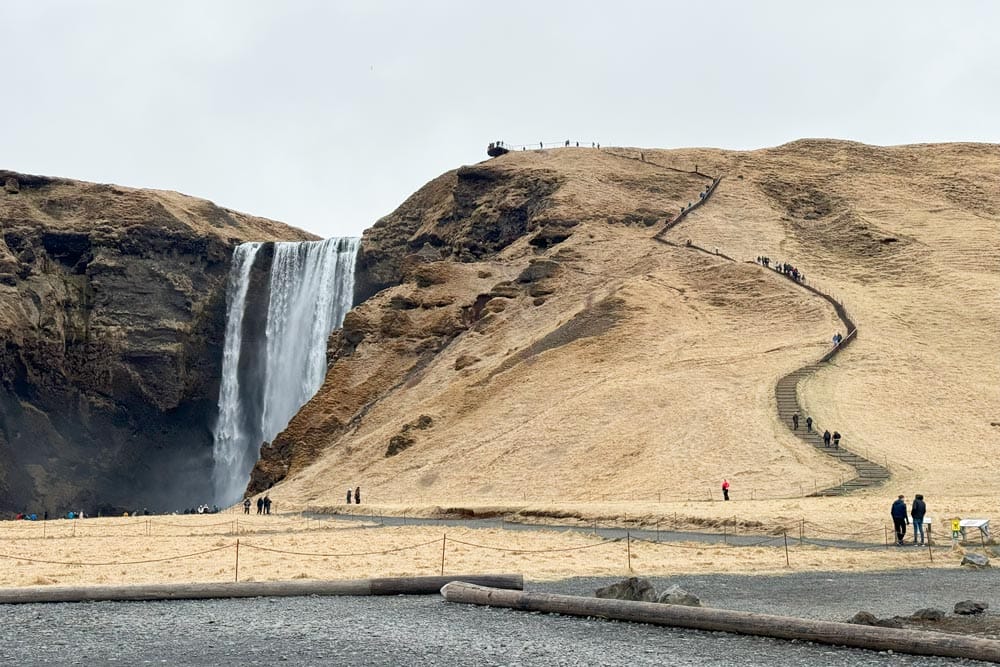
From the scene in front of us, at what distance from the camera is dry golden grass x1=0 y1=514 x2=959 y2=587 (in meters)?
21.6

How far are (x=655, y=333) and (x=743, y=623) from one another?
146 feet

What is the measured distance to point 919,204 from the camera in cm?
8519

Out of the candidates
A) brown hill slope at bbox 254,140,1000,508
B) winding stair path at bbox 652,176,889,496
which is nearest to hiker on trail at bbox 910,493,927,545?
winding stair path at bbox 652,176,889,496

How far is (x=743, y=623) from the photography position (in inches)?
537

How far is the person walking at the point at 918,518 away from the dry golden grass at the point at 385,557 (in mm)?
1286

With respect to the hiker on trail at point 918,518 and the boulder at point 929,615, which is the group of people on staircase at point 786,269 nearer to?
the hiker on trail at point 918,518

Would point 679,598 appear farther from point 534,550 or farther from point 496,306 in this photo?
point 496,306

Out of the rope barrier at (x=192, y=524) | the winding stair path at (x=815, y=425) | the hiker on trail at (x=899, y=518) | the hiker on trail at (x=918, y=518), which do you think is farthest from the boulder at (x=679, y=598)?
the rope barrier at (x=192, y=524)

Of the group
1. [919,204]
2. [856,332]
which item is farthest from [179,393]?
[919,204]

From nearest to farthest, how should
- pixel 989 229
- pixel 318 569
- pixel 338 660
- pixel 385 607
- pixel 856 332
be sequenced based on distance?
pixel 338 660 → pixel 385 607 → pixel 318 569 → pixel 856 332 → pixel 989 229

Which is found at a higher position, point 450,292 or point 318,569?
point 450,292

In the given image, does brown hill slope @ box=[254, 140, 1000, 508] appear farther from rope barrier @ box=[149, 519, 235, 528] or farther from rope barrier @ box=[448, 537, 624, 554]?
rope barrier @ box=[448, 537, 624, 554]

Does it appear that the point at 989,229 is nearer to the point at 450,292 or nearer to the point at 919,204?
the point at 919,204

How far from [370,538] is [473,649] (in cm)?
1737
